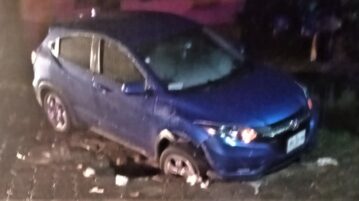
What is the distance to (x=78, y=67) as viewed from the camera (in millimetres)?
1317

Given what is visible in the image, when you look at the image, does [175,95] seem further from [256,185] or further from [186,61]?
[256,185]

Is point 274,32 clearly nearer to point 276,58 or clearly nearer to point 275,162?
point 276,58

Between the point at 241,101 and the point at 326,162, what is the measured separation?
0.59ft

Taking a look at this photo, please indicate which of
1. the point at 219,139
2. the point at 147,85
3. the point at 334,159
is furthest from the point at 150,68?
the point at 334,159

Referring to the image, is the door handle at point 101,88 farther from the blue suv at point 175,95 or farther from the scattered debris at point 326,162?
the scattered debris at point 326,162

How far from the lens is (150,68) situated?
51.0 inches

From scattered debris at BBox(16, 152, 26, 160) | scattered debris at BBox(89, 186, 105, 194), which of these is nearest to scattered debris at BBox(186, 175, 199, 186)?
scattered debris at BBox(89, 186, 105, 194)

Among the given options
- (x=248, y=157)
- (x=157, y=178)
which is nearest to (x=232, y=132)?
(x=248, y=157)

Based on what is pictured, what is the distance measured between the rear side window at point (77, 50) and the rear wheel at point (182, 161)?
0.19 metres

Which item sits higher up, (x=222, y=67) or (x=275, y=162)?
(x=222, y=67)

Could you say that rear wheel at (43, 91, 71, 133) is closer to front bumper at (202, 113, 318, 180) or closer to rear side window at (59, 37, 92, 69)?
rear side window at (59, 37, 92, 69)

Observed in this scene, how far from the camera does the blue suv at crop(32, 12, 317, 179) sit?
1271 millimetres

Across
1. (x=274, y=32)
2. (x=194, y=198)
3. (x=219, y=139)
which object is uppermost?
(x=274, y=32)

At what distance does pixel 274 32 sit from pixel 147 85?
8.7 inches
